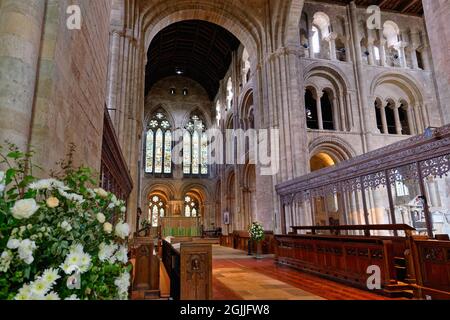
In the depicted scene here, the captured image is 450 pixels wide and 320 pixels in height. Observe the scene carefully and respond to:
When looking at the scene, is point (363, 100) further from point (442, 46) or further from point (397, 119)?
point (442, 46)

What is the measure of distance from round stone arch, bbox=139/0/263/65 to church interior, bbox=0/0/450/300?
78mm

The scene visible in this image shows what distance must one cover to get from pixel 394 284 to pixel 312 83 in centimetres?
1180

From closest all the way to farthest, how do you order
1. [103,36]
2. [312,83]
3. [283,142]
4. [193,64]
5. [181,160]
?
1. [103,36]
2. [283,142]
3. [312,83]
4. [193,64]
5. [181,160]

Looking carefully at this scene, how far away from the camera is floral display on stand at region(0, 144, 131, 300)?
40.4 inches

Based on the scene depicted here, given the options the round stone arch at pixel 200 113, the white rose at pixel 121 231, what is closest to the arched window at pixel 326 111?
the round stone arch at pixel 200 113

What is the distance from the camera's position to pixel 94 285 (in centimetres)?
121

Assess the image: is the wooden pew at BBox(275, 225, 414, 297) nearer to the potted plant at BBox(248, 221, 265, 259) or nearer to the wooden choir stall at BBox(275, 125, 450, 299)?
the wooden choir stall at BBox(275, 125, 450, 299)

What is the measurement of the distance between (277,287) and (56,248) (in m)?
4.68

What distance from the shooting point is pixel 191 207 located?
1021 inches

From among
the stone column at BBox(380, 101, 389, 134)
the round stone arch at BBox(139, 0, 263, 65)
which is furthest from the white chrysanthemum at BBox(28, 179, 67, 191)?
the stone column at BBox(380, 101, 389, 134)

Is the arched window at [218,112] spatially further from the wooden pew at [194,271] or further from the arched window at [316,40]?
the wooden pew at [194,271]
